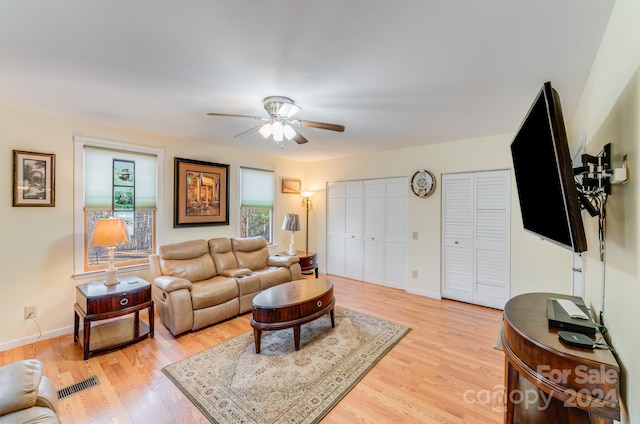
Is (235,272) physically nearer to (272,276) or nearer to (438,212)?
(272,276)

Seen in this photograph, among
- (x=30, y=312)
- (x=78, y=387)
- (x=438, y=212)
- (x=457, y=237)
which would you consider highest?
(x=438, y=212)

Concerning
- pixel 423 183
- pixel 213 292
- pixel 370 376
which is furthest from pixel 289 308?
pixel 423 183

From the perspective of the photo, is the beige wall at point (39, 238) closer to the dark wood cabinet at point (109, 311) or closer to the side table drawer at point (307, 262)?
the dark wood cabinet at point (109, 311)

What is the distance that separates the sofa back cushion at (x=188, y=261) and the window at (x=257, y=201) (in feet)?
3.53

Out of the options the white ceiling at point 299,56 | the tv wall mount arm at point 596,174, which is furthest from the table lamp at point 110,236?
the tv wall mount arm at point 596,174

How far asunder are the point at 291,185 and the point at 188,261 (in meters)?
2.62

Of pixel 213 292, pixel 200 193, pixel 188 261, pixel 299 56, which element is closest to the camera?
pixel 299 56

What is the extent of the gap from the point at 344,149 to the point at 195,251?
279 centimetres

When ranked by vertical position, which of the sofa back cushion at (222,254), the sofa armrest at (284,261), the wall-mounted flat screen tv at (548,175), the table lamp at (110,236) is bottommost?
the sofa armrest at (284,261)

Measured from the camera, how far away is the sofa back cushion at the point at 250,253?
416 cm

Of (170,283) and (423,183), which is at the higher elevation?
(423,183)

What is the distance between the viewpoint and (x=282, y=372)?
7.56ft

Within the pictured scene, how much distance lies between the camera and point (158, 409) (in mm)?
1913

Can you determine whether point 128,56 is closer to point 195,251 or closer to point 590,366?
point 195,251
